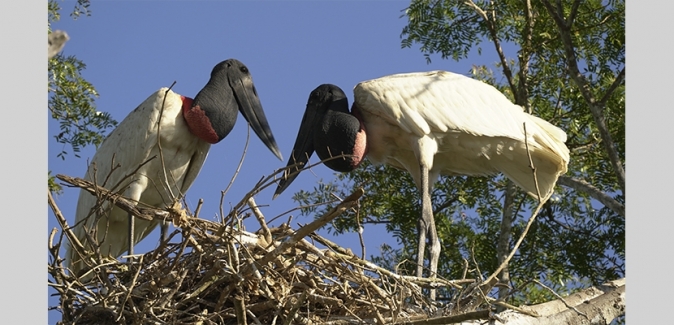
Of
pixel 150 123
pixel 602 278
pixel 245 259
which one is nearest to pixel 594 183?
pixel 602 278

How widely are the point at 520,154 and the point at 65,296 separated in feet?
9.02

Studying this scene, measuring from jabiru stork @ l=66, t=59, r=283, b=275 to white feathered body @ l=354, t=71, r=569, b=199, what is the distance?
0.64 metres

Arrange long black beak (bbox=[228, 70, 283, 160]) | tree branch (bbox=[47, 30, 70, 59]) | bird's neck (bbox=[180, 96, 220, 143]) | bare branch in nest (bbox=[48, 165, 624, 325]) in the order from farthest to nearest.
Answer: long black beak (bbox=[228, 70, 283, 160]) < bird's neck (bbox=[180, 96, 220, 143]) < bare branch in nest (bbox=[48, 165, 624, 325]) < tree branch (bbox=[47, 30, 70, 59])

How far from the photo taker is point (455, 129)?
18.9ft

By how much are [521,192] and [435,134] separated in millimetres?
1214

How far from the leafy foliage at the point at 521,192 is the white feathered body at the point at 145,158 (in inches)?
46.3

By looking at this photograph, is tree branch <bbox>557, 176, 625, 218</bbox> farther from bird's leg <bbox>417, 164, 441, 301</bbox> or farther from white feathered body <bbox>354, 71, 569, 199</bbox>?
bird's leg <bbox>417, 164, 441, 301</bbox>

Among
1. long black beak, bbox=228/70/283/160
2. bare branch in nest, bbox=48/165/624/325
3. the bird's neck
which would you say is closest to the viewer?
bare branch in nest, bbox=48/165/624/325

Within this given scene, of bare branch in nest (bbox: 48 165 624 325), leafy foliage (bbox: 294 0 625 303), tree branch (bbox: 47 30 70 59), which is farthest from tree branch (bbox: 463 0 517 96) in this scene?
tree branch (bbox: 47 30 70 59)

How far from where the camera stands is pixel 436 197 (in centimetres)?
680

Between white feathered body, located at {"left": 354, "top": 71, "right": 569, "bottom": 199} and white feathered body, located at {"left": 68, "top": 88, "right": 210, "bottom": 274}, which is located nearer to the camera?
white feathered body, located at {"left": 68, "top": 88, "right": 210, "bottom": 274}

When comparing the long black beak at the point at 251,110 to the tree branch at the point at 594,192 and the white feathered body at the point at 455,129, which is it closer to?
the white feathered body at the point at 455,129

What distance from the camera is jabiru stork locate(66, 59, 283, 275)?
5629 mm

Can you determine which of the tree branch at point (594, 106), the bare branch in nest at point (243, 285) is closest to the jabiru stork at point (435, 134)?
the tree branch at point (594, 106)
